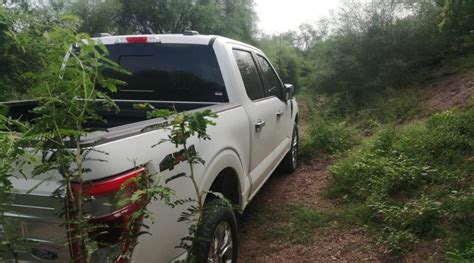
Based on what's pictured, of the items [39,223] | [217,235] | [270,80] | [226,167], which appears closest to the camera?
[39,223]

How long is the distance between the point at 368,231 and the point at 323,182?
5.78 ft

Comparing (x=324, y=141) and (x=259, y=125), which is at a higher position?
(x=259, y=125)

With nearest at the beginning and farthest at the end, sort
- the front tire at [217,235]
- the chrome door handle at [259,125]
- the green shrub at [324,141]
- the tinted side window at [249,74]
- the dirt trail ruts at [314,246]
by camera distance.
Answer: the front tire at [217,235], the dirt trail ruts at [314,246], the chrome door handle at [259,125], the tinted side window at [249,74], the green shrub at [324,141]

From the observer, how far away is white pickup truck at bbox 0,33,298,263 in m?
1.71

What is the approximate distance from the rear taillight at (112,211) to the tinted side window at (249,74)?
211 cm

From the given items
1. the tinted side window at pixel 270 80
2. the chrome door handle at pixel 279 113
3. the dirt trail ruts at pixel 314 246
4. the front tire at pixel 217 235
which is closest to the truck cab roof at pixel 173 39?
the tinted side window at pixel 270 80

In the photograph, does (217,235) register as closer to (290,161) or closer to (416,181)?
(416,181)

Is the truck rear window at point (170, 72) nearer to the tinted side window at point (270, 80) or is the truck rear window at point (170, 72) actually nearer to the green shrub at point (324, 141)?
the tinted side window at point (270, 80)

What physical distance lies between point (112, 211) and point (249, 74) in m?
2.54

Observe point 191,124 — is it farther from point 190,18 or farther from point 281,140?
point 190,18

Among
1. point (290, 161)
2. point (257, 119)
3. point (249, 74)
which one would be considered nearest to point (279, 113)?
point (249, 74)

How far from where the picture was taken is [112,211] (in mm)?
1734

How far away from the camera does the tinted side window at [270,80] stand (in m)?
4.63

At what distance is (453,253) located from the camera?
9.41 feet
